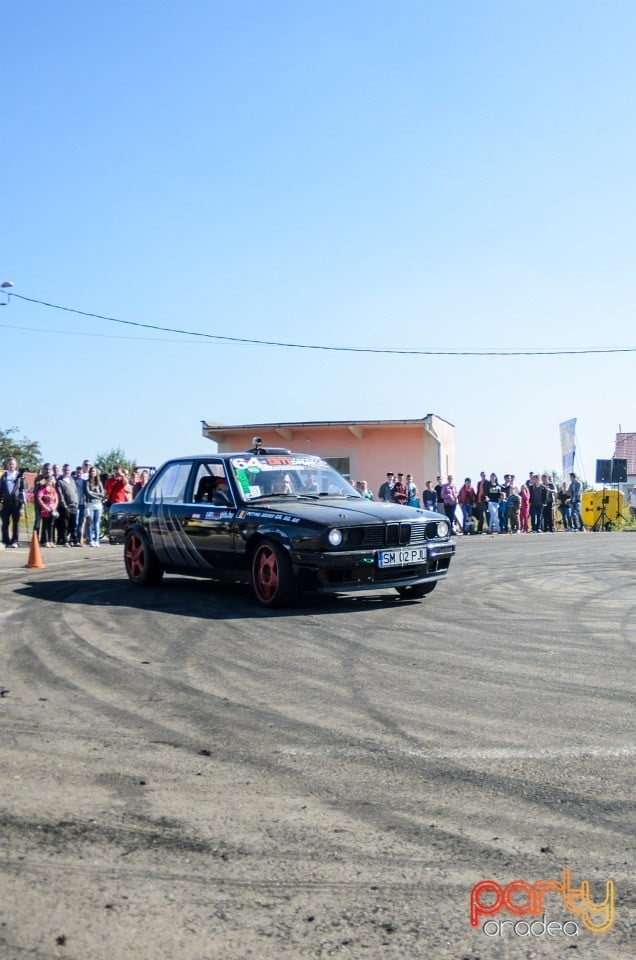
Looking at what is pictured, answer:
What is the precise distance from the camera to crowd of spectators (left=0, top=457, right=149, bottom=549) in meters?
21.1

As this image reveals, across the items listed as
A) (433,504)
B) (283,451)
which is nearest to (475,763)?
(283,451)

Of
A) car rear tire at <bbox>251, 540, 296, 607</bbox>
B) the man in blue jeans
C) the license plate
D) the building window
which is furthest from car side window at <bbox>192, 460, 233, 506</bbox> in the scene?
the building window

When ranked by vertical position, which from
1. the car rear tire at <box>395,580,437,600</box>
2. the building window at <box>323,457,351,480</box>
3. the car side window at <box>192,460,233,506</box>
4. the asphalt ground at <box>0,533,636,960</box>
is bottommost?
the asphalt ground at <box>0,533,636,960</box>

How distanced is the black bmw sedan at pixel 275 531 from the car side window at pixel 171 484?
0.6 inches

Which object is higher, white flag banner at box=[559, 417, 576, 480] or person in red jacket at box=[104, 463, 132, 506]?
white flag banner at box=[559, 417, 576, 480]

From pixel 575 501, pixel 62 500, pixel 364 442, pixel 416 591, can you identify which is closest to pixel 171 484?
pixel 416 591

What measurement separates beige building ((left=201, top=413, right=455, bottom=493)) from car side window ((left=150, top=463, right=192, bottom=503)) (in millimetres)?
23300

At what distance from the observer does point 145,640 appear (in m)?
8.46

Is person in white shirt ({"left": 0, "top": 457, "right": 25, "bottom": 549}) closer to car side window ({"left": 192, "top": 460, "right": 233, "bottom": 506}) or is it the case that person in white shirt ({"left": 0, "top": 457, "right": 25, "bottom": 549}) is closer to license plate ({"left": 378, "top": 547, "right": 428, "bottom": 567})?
car side window ({"left": 192, "top": 460, "right": 233, "bottom": 506})

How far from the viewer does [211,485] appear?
11680 mm

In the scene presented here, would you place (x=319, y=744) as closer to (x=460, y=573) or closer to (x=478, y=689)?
(x=478, y=689)

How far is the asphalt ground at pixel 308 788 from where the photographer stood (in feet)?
9.80

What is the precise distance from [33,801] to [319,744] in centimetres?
148

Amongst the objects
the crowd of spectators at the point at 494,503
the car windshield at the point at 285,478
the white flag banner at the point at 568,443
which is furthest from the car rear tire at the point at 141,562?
the white flag banner at the point at 568,443
